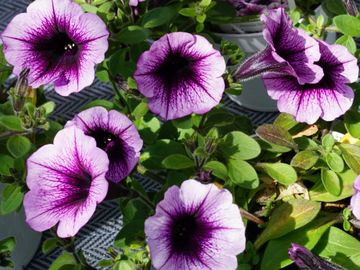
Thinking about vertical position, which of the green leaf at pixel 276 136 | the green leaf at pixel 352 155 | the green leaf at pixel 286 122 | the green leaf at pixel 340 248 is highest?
the green leaf at pixel 276 136

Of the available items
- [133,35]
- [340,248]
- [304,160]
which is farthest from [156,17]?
[340,248]

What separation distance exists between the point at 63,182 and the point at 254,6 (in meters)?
0.48

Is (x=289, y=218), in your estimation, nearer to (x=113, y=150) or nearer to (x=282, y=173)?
(x=282, y=173)

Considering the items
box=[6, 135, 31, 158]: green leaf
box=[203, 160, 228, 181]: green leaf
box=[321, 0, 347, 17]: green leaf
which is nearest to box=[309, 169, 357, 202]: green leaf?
box=[203, 160, 228, 181]: green leaf

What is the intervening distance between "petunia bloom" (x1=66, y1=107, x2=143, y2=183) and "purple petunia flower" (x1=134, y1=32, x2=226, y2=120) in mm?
47

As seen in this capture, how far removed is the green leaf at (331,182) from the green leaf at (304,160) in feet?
0.07

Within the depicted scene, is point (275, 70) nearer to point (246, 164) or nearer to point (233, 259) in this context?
point (246, 164)

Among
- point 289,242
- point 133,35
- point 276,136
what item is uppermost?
point 133,35

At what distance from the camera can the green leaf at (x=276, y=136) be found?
2.81ft

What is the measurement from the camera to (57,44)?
86 centimetres

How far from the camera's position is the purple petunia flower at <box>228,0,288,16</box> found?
111cm

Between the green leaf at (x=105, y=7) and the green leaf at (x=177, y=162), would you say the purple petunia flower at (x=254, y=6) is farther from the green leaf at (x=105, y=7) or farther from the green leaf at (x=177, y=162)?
the green leaf at (x=177, y=162)

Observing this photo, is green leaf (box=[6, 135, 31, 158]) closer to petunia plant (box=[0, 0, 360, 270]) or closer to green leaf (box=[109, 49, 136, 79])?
petunia plant (box=[0, 0, 360, 270])

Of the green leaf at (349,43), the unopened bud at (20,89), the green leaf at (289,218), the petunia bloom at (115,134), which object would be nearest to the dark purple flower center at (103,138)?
the petunia bloom at (115,134)
